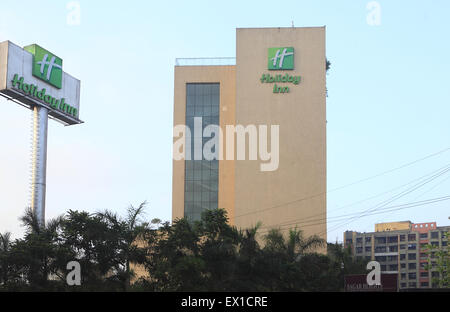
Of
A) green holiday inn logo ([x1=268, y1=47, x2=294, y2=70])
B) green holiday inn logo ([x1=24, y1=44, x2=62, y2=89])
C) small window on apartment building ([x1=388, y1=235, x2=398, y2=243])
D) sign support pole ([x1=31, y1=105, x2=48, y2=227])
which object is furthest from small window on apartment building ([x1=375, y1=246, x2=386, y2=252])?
sign support pole ([x1=31, y1=105, x2=48, y2=227])

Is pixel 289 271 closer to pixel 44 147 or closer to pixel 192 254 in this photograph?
pixel 192 254

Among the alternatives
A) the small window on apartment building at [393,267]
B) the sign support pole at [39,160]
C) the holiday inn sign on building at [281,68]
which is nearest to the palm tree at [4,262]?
the sign support pole at [39,160]

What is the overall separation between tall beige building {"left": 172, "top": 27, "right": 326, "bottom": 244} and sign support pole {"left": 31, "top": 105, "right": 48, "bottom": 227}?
1330 cm

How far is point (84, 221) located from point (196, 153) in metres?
27.2

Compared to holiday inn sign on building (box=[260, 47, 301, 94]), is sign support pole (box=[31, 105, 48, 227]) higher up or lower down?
lower down

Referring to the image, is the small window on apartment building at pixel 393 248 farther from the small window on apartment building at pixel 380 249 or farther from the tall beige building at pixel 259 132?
the tall beige building at pixel 259 132

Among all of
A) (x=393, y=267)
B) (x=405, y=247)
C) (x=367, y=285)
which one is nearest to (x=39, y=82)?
(x=367, y=285)

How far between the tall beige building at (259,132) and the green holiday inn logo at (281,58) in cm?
10

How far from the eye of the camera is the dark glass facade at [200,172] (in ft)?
212

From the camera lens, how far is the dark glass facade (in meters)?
64.5

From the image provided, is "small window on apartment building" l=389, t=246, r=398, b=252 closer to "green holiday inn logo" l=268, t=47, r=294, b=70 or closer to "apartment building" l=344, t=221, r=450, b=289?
"apartment building" l=344, t=221, r=450, b=289

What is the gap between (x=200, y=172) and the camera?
214 ft

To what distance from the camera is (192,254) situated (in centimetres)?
3809

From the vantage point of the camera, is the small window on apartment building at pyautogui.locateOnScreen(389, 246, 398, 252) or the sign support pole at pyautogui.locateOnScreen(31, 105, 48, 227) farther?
the small window on apartment building at pyautogui.locateOnScreen(389, 246, 398, 252)
